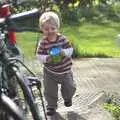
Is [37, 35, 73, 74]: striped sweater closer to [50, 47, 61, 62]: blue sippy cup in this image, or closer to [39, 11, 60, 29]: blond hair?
[50, 47, 61, 62]: blue sippy cup

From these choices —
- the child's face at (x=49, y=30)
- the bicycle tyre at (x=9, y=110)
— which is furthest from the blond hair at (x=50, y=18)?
the bicycle tyre at (x=9, y=110)

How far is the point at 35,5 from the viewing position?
41.8 ft

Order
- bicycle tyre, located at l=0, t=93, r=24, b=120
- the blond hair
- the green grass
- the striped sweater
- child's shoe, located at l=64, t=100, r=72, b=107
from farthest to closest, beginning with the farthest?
the green grass → child's shoe, located at l=64, t=100, r=72, b=107 → the striped sweater → the blond hair → bicycle tyre, located at l=0, t=93, r=24, b=120

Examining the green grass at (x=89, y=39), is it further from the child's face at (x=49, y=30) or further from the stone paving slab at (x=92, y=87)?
the child's face at (x=49, y=30)

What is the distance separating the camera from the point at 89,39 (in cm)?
1240

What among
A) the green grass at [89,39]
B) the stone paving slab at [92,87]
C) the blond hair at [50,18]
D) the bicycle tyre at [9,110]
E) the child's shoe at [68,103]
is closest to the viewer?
the bicycle tyre at [9,110]

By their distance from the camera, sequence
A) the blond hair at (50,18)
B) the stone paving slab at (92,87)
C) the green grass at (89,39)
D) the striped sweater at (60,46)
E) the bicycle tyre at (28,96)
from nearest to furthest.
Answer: the bicycle tyre at (28,96) → the blond hair at (50,18) → the striped sweater at (60,46) → the stone paving slab at (92,87) → the green grass at (89,39)

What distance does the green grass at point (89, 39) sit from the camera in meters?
9.95

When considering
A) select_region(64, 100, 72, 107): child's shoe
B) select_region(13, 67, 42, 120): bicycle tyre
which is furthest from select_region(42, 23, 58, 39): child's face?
select_region(13, 67, 42, 120): bicycle tyre

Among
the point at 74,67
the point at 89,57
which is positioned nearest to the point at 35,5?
the point at 89,57

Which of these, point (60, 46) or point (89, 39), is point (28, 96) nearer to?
point (60, 46)

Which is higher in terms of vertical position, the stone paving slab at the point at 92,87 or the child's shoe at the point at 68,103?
the child's shoe at the point at 68,103

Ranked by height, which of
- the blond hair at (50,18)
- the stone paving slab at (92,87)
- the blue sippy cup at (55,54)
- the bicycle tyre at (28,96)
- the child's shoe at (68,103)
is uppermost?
the blond hair at (50,18)

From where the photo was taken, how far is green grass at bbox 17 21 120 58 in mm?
9953
